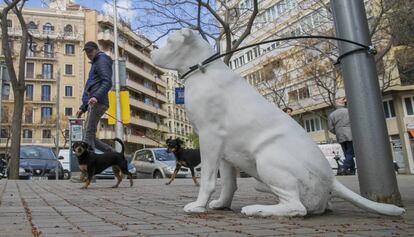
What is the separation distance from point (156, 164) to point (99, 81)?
969 centimetres

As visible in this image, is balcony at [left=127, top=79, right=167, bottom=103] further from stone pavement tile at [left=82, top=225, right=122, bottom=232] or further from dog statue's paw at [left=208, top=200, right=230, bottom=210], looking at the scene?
stone pavement tile at [left=82, top=225, right=122, bottom=232]

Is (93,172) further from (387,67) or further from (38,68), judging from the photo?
(38,68)

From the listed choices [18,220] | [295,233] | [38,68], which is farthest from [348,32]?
[38,68]

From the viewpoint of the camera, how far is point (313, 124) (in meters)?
40.5

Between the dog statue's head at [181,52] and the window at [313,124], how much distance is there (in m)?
37.3

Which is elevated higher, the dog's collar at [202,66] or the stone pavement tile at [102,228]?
the dog's collar at [202,66]

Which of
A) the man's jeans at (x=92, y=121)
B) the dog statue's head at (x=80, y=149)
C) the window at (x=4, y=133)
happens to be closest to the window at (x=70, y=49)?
the window at (x=4, y=133)

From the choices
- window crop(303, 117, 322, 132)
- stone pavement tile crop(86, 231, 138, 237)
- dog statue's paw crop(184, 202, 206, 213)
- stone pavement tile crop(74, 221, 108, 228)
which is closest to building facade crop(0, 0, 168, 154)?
window crop(303, 117, 322, 132)

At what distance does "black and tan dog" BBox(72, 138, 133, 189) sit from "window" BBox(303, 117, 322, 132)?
3355cm

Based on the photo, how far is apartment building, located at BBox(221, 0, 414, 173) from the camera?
74.4 feet

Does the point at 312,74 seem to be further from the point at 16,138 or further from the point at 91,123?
the point at 91,123

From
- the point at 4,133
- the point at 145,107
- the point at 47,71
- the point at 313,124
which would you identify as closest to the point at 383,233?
the point at 313,124

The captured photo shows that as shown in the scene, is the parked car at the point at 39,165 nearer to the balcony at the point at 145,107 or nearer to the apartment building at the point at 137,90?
the apartment building at the point at 137,90

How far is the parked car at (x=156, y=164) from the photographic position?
1670 cm
